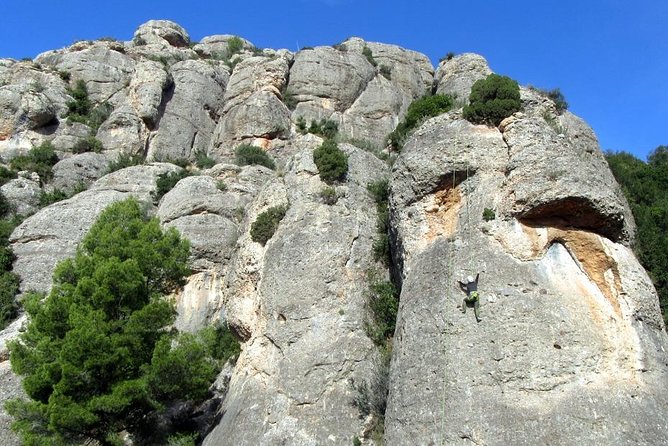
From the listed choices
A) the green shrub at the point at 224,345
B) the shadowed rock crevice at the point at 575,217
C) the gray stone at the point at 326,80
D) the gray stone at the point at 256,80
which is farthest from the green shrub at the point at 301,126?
the shadowed rock crevice at the point at 575,217

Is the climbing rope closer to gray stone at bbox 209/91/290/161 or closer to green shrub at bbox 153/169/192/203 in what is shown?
green shrub at bbox 153/169/192/203

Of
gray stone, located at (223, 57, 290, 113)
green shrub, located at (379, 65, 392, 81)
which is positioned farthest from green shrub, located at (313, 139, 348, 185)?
green shrub, located at (379, 65, 392, 81)

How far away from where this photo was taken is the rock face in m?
10.9

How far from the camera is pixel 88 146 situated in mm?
33750

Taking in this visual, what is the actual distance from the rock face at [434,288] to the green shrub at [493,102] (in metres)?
0.31

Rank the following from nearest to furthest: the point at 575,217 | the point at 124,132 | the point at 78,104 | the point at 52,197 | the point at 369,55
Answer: the point at 575,217 → the point at 52,197 → the point at 124,132 → the point at 78,104 → the point at 369,55

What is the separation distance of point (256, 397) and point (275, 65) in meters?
26.7

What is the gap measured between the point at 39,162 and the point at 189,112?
9.32 meters

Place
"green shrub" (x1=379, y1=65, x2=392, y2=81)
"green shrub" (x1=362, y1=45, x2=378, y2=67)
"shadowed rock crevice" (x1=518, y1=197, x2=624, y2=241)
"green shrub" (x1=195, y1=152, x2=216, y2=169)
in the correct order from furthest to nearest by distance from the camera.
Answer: "green shrub" (x1=362, y1=45, x2=378, y2=67) → "green shrub" (x1=379, y1=65, x2=392, y2=81) → "green shrub" (x1=195, y1=152, x2=216, y2=169) → "shadowed rock crevice" (x1=518, y1=197, x2=624, y2=241)

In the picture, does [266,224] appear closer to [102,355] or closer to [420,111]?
[102,355]

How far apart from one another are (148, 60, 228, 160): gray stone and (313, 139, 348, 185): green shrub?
15.9 m

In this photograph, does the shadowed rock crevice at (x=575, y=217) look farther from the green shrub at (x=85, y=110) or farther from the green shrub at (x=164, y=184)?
the green shrub at (x=85, y=110)

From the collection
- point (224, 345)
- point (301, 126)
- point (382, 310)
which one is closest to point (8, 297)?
point (224, 345)

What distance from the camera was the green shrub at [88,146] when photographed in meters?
33.4
